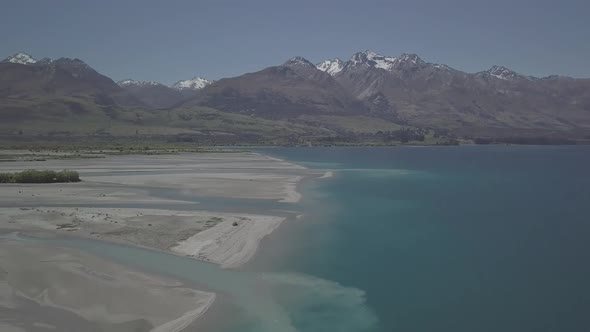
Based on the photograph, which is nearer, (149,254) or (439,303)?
(439,303)

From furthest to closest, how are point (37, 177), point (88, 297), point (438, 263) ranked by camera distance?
point (37, 177), point (438, 263), point (88, 297)

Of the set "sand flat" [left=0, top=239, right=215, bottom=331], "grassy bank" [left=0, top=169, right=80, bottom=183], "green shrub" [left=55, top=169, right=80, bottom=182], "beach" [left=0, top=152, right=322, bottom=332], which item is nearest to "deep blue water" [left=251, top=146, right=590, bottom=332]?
"beach" [left=0, top=152, right=322, bottom=332]

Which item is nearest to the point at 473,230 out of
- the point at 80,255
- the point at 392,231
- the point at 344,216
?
the point at 392,231

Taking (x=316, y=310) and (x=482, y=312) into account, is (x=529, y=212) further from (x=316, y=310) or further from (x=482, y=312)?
(x=316, y=310)

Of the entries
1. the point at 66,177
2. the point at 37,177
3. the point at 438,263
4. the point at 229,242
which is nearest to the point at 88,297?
the point at 229,242

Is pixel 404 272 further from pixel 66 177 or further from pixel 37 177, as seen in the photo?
pixel 37 177

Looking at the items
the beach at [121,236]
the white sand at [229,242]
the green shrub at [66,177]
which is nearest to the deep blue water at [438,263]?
the white sand at [229,242]

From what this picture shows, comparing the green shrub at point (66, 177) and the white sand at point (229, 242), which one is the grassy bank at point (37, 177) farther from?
the white sand at point (229, 242)

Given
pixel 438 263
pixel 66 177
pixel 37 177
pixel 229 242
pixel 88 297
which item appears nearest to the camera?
pixel 88 297
